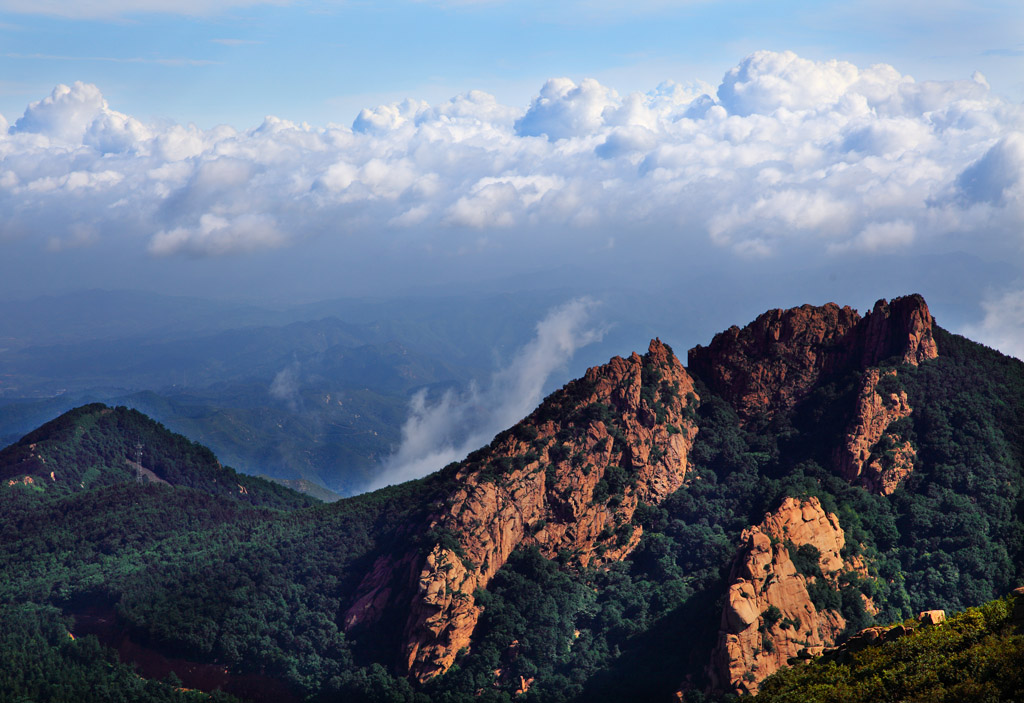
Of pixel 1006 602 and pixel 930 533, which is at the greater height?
pixel 930 533

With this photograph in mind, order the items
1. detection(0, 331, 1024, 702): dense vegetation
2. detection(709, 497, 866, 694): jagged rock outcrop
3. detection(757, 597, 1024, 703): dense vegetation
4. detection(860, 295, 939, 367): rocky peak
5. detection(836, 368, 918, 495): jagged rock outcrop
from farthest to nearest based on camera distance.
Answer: detection(860, 295, 939, 367): rocky peak < detection(836, 368, 918, 495): jagged rock outcrop < detection(0, 331, 1024, 702): dense vegetation < detection(709, 497, 866, 694): jagged rock outcrop < detection(757, 597, 1024, 703): dense vegetation

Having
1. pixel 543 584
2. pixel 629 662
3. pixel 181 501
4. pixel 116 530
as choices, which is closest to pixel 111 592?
pixel 116 530

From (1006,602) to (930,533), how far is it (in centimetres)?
3984

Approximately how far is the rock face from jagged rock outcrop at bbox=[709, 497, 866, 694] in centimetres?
2126

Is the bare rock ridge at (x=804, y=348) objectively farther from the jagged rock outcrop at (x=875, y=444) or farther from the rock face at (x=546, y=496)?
the rock face at (x=546, y=496)

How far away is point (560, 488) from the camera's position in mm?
102438

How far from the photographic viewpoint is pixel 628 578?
99312 millimetres

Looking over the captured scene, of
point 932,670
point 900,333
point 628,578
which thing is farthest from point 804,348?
point 932,670

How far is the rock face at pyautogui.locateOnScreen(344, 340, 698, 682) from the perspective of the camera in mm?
93312

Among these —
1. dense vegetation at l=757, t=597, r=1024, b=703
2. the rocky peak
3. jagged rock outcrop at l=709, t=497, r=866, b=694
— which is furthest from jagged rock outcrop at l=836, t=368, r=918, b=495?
dense vegetation at l=757, t=597, r=1024, b=703

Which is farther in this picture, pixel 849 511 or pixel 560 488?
pixel 560 488

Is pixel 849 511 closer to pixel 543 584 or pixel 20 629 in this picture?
pixel 543 584

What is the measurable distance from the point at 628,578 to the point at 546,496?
40.7 ft

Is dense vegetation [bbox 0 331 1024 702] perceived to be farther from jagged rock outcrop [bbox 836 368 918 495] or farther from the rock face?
the rock face
